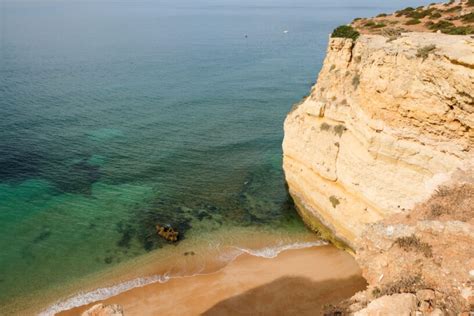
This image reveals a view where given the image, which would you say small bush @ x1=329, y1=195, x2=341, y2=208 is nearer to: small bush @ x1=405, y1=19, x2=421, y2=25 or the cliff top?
the cliff top

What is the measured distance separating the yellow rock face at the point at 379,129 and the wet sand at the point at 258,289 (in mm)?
2375

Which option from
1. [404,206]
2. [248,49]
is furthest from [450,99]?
[248,49]

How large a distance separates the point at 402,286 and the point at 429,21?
2230 cm

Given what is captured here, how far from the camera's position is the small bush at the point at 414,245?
37.8 feet

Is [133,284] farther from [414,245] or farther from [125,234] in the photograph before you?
[414,245]

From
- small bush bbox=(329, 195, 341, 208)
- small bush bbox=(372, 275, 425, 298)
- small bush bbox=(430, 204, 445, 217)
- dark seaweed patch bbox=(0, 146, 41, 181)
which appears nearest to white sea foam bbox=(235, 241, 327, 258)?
small bush bbox=(329, 195, 341, 208)

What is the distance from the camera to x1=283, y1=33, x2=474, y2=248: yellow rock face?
54.3 feet

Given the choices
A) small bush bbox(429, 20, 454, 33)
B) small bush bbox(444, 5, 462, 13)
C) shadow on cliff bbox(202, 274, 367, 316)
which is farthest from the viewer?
small bush bbox(444, 5, 462, 13)

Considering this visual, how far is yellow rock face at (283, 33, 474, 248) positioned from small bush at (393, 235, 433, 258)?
12.3 feet

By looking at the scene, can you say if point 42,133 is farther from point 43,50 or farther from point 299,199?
point 43,50

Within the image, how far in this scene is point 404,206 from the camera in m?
19.1

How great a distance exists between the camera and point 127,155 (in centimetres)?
3700

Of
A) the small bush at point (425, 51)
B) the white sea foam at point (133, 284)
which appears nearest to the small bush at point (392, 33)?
the small bush at point (425, 51)

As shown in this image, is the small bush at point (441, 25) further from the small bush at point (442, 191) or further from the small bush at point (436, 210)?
the small bush at point (436, 210)
